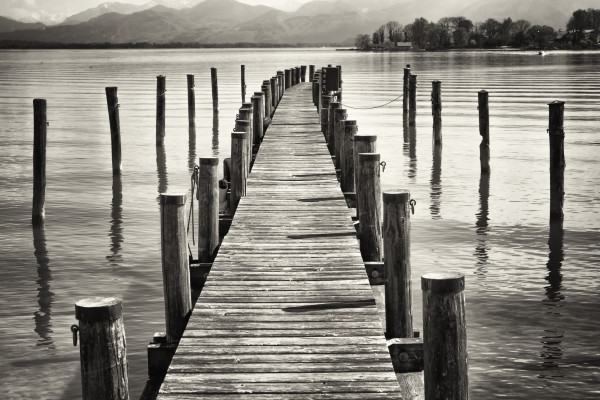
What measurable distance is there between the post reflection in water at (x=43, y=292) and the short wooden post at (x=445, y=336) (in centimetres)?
597

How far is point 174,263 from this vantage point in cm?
717

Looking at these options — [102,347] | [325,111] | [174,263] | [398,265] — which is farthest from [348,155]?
[102,347]

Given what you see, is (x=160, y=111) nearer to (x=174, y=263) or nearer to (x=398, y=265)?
(x=174, y=263)

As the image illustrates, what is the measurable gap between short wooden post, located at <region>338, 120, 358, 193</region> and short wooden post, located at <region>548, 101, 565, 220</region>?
3807mm

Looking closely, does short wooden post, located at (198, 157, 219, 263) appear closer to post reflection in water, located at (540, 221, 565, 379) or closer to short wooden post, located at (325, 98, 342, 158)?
post reflection in water, located at (540, 221, 565, 379)

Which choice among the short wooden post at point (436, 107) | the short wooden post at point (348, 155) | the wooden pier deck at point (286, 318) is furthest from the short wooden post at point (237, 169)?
the short wooden post at point (436, 107)

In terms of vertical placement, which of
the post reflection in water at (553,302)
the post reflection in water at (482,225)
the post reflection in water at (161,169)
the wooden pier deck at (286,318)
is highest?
the wooden pier deck at (286,318)

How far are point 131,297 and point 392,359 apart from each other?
5.97 meters

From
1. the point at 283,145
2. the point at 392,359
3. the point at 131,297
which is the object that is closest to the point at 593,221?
the point at 283,145

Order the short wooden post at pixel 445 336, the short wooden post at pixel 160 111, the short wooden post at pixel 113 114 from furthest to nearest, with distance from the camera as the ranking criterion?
the short wooden post at pixel 160 111 → the short wooden post at pixel 113 114 → the short wooden post at pixel 445 336

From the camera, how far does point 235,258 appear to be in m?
8.47

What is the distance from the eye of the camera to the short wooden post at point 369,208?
9281 mm

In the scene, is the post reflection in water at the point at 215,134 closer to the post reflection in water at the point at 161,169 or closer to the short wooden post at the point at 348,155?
the post reflection in water at the point at 161,169

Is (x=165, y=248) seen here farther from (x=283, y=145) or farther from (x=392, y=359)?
(x=283, y=145)
